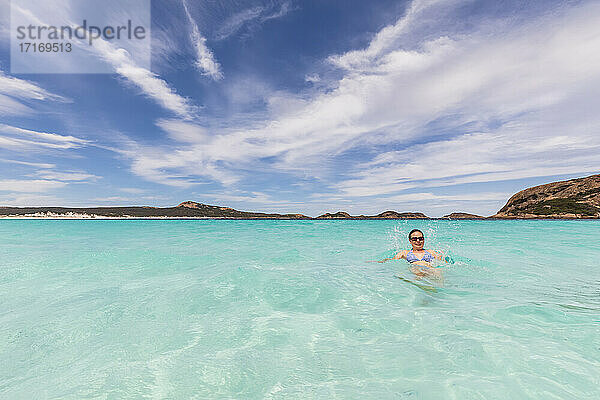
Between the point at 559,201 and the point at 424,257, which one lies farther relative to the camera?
the point at 559,201

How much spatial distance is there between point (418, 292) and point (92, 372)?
23.5ft

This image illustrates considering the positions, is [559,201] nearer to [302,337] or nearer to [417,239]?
[417,239]

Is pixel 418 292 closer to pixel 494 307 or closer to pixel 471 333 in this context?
pixel 494 307

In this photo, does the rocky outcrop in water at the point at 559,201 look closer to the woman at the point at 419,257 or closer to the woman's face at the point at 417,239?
the woman at the point at 419,257

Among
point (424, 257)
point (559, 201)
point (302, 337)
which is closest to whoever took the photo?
point (302, 337)

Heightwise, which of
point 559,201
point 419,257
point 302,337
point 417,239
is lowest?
point 302,337

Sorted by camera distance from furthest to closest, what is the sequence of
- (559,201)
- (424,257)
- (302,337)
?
(559,201) < (424,257) < (302,337)

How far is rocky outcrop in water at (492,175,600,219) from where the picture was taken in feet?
348

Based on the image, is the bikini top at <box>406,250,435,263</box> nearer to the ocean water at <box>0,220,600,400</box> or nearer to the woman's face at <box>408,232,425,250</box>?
the woman's face at <box>408,232,425,250</box>

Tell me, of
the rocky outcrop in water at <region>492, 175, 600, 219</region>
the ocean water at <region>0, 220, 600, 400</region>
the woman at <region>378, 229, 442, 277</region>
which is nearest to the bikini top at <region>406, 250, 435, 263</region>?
the woman at <region>378, 229, 442, 277</region>

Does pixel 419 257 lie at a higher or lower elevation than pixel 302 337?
higher

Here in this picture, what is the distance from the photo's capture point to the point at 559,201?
120 m

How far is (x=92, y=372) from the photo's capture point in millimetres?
4031

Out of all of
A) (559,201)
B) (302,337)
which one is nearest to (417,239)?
(302,337)
